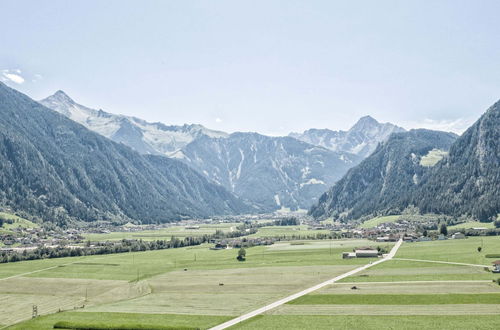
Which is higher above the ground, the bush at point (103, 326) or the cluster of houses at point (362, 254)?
the cluster of houses at point (362, 254)

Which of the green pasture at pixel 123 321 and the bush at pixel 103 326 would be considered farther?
the green pasture at pixel 123 321

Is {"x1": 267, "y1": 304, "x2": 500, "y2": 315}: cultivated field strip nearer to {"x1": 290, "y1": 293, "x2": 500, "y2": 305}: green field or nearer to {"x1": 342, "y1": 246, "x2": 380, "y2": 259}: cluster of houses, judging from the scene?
{"x1": 290, "y1": 293, "x2": 500, "y2": 305}: green field

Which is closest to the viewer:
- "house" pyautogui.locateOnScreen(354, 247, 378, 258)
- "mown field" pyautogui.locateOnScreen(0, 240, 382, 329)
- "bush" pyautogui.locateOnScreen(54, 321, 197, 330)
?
"bush" pyautogui.locateOnScreen(54, 321, 197, 330)

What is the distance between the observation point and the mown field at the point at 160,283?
102m

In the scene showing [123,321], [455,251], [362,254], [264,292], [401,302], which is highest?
[455,251]

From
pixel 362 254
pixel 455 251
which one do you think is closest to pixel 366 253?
pixel 362 254

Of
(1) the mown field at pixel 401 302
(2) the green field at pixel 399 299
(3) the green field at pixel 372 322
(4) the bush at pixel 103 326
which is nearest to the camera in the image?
(3) the green field at pixel 372 322

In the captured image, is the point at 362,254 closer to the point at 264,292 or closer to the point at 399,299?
the point at 264,292

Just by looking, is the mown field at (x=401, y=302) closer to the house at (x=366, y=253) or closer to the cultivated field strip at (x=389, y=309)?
the cultivated field strip at (x=389, y=309)

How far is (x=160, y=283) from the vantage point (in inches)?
5320

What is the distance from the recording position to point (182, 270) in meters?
160

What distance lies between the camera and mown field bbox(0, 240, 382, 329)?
10206 cm

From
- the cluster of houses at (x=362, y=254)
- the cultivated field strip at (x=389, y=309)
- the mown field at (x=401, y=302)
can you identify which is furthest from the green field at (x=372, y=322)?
the cluster of houses at (x=362, y=254)

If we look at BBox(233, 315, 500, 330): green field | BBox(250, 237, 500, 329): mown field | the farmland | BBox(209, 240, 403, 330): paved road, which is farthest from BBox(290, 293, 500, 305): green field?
BBox(233, 315, 500, 330): green field
